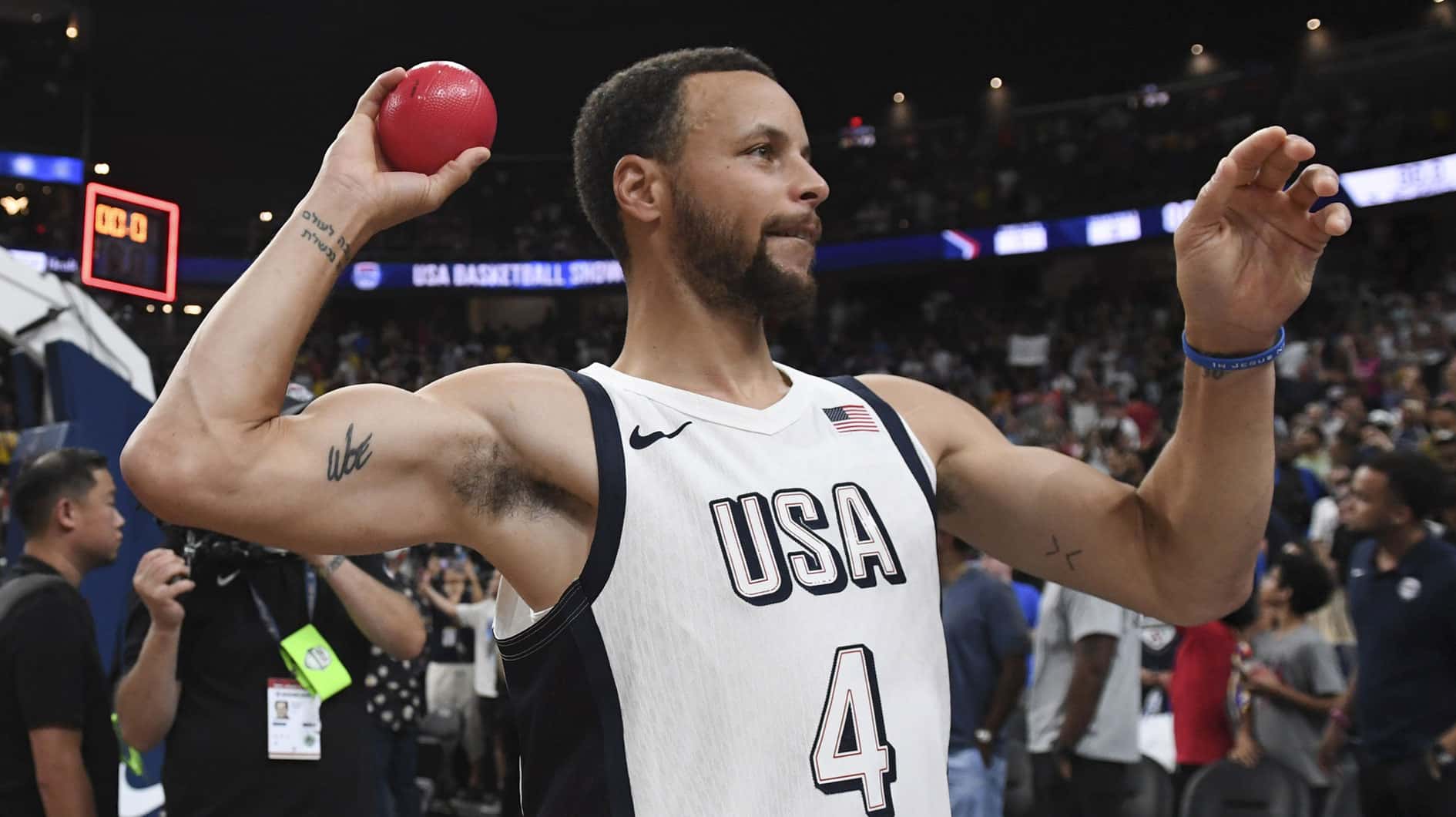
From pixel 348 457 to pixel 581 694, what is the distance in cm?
42

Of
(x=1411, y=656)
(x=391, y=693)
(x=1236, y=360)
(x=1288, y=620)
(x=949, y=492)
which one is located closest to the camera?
(x=1236, y=360)

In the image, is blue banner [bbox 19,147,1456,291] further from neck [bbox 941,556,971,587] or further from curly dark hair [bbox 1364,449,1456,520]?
neck [bbox 941,556,971,587]

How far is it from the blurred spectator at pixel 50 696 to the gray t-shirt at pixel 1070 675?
147 inches

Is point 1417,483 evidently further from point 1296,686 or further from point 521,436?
point 521,436

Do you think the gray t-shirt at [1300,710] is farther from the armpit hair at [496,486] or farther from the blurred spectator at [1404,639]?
the armpit hair at [496,486]

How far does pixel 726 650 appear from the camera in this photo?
5.58 ft

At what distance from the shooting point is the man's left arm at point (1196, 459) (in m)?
1.79

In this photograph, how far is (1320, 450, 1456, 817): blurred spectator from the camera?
4.80 metres

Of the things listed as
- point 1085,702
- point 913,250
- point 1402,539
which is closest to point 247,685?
point 1085,702

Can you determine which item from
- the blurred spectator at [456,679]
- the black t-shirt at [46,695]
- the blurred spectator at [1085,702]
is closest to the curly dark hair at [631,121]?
the black t-shirt at [46,695]

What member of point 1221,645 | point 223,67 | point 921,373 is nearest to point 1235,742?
point 1221,645

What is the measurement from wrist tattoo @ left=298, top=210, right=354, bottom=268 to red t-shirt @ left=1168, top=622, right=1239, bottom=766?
16.6 ft

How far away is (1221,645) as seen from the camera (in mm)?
5941

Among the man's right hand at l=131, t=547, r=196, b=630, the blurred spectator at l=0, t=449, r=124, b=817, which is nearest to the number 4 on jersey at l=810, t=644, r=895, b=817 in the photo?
the man's right hand at l=131, t=547, r=196, b=630
